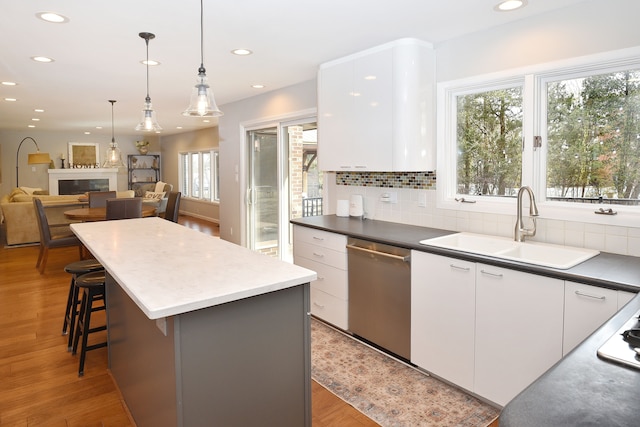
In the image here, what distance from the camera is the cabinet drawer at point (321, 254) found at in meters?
3.25

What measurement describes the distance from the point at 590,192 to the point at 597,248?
0.34 m

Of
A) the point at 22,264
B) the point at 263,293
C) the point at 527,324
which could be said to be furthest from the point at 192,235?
the point at 22,264

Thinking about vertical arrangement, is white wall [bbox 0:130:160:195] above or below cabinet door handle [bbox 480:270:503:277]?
above

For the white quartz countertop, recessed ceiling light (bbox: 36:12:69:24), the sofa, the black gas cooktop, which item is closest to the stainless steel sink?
the black gas cooktop

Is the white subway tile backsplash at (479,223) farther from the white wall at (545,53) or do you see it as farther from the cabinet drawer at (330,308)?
the cabinet drawer at (330,308)

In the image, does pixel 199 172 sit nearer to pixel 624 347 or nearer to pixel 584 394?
pixel 624 347

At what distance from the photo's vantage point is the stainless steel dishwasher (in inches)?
109

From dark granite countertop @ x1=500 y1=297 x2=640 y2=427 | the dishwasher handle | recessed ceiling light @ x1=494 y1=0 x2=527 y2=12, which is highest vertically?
recessed ceiling light @ x1=494 y1=0 x2=527 y2=12

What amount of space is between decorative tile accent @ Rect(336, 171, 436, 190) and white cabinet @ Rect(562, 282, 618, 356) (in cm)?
151

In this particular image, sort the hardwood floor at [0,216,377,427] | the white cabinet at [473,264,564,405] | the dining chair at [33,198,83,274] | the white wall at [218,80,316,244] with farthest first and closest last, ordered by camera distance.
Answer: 1. the dining chair at [33,198,83,274]
2. the white wall at [218,80,316,244]
3. the hardwood floor at [0,216,377,427]
4. the white cabinet at [473,264,564,405]

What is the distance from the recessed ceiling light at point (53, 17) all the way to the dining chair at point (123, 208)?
2.84 metres

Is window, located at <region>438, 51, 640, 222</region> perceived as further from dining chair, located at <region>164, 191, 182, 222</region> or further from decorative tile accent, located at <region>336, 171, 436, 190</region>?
dining chair, located at <region>164, 191, 182, 222</region>

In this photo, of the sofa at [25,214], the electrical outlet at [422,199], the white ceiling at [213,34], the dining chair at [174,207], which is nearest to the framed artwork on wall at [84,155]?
the sofa at [25,214]

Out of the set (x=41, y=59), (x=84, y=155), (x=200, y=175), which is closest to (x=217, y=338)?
(x=41, y=59)
